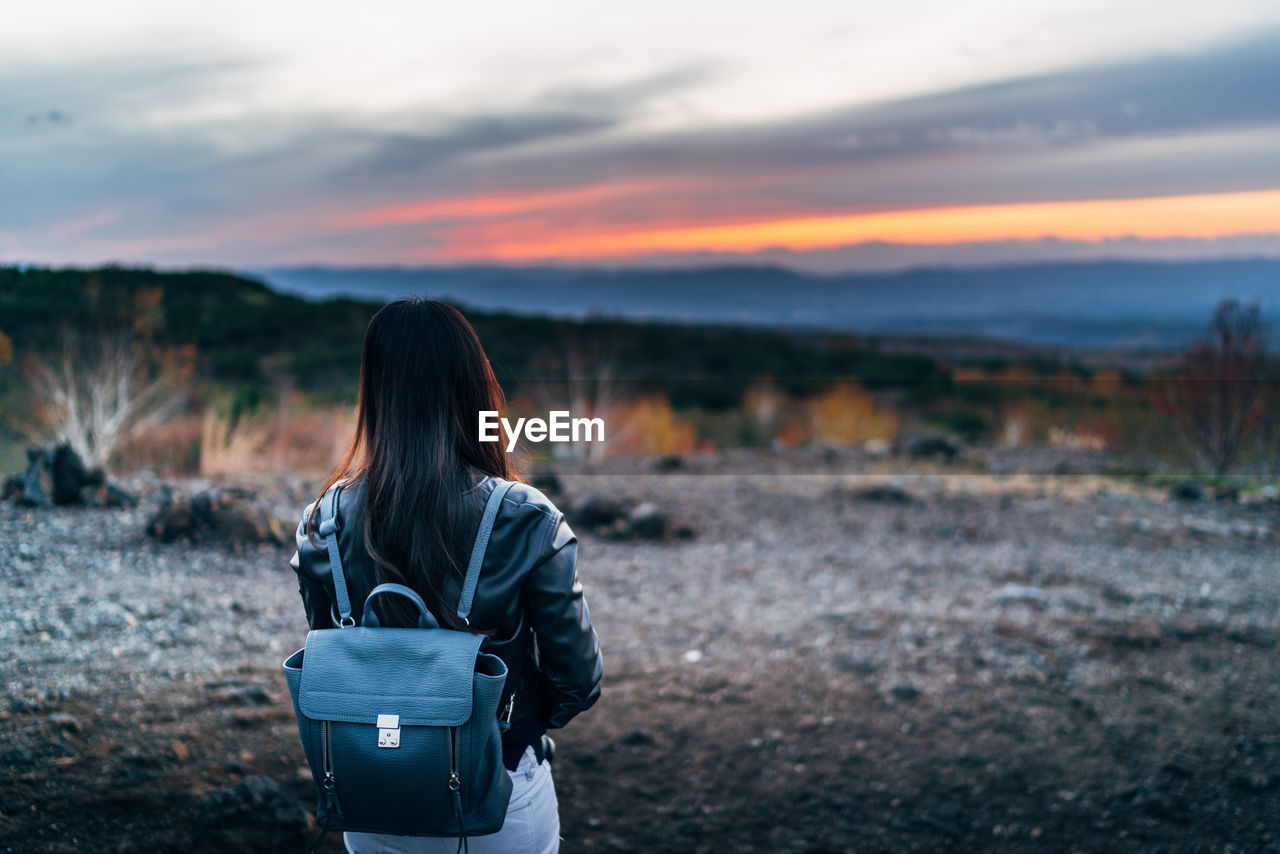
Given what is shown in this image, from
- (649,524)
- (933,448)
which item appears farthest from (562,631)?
(933,448)

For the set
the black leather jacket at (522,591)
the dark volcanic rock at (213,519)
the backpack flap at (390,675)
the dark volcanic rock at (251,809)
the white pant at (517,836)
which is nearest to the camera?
the backpack flap at (390,675)

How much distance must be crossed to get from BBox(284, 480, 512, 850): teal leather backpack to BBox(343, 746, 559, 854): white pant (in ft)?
0.45

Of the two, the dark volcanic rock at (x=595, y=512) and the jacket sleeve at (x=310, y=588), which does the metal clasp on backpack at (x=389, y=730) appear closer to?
the jacket sleeve at (x=310, y=588)

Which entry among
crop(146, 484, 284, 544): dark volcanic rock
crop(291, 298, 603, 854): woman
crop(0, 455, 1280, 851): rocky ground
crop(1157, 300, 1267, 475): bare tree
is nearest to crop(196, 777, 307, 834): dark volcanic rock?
crop(0, 455, 1280, 851): rocky ground

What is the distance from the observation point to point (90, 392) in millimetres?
8391

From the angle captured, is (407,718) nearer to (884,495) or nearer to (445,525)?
(445,525)

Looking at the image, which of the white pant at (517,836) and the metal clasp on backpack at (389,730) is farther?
the white pant at (517,836)

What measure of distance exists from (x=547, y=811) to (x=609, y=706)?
259 cm

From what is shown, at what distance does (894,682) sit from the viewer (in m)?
4.73

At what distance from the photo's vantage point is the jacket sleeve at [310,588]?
1773mm

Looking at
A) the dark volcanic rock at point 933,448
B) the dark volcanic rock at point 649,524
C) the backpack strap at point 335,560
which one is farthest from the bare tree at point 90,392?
the dark volcanic rock at point 933,448

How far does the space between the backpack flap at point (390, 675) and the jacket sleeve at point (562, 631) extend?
150 millimetres

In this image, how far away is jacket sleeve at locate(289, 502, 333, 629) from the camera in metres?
1.77

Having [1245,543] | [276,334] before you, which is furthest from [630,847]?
[276,334]
